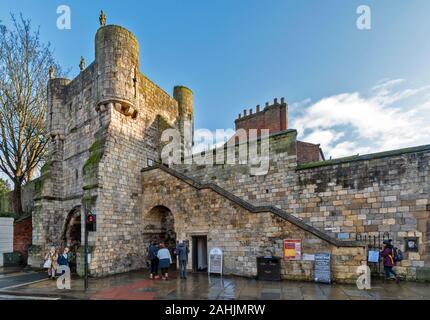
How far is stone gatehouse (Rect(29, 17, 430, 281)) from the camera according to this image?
998 cm

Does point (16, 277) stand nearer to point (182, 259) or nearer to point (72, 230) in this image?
point (72, 230)

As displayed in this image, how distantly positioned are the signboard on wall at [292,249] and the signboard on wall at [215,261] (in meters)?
2.79

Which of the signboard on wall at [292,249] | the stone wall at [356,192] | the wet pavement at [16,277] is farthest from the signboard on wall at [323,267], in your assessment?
the wet pavement at [16,277]

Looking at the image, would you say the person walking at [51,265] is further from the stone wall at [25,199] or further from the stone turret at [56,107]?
the stone wall at [25,199]

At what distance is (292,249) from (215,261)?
333cm

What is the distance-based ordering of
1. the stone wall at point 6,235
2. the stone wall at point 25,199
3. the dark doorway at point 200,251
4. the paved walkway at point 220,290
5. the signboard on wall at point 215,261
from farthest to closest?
1. the stone wall at point 25,199
2. the stone wall at point 6,235
3. the dark doorway at point 200,251
4. the signboard on wall at point 215,261
5. the paved walkway at point 220,290

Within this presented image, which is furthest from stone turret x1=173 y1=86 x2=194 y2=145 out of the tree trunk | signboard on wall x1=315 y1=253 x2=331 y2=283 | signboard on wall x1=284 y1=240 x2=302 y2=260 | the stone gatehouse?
signboard on wall x1=315 y1=253 x2=331 y2=283

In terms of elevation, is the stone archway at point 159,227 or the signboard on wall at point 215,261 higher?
the stone archway at point 159,227

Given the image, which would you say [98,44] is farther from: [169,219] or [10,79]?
[169,219]

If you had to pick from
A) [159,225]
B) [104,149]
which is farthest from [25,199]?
[104,149]

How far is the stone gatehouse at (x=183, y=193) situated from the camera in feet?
32.8

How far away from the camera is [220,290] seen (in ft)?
28.3

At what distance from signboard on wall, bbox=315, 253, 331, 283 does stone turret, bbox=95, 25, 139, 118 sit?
37.4 ft

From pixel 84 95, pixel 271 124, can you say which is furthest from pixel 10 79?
pixel 271 124
